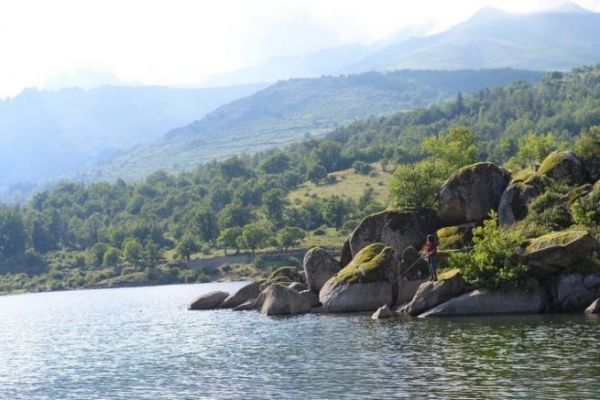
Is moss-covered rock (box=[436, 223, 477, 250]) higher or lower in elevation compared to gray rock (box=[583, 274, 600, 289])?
higher

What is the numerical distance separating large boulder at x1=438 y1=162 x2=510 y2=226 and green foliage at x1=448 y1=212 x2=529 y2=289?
1082cm

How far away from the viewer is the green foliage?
201ft

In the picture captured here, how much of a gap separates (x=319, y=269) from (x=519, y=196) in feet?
66.7

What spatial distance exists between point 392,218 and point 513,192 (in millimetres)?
12340

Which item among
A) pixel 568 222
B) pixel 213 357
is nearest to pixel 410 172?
pixel 568 222

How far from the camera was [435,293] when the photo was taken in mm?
65000

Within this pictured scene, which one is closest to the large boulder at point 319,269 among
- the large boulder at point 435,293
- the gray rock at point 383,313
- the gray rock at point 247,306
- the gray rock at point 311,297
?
the gray rock at point 311,297

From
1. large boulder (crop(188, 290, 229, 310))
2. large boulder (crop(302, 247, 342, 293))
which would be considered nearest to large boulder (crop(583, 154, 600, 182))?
large boulder (crop(302, 247, 342, 293))

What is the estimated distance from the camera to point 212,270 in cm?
19900

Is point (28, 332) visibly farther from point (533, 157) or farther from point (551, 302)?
point (533, 157)

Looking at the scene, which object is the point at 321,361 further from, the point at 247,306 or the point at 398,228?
the point at 247,306

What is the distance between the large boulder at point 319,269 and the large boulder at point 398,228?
277cm

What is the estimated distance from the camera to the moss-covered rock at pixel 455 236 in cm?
7400

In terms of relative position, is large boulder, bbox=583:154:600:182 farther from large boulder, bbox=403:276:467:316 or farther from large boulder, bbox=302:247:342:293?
large boulder, bbox=302:247:342:293
